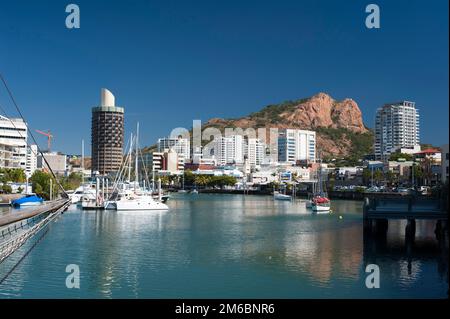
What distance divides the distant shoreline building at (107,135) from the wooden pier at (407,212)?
16327cm

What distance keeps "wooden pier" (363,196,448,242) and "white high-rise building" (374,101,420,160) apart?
467 feet

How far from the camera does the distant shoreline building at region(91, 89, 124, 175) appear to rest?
192000mm

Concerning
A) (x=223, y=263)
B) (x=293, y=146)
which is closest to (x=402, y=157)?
(x=293, y=146)

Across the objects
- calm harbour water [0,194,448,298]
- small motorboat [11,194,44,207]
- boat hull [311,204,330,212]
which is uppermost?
small motorboat [11,194,44,207]

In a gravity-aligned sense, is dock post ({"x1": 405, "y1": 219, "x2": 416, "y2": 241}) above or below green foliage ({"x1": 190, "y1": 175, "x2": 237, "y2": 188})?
below

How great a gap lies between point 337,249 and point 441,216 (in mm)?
6127

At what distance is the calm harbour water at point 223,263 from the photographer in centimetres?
2008

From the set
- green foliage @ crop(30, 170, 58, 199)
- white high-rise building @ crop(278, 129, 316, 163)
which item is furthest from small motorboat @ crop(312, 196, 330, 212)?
white high-rise building @ crop(278, 129, 316, 163)

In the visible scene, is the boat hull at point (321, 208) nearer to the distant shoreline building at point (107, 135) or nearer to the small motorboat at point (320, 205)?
the small motorboat at point (320, 205)

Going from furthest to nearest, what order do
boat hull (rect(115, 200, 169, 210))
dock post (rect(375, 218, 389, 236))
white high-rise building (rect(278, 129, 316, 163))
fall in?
white high-rise building (rect(278, 129, 316, 163)) < boat hull (rect(115, 200, 169, 210)) < dock post (rect(375, 218, 389, 236))

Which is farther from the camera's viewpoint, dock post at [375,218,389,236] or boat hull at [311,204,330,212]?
boat hull at [311,204,330,212]

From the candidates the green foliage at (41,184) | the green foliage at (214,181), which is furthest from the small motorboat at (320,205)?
the green foliage at (214,181)

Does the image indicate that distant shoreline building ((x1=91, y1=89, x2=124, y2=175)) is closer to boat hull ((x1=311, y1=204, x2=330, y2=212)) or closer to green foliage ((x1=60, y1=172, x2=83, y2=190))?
green foliage ((x1=60, y1=172, x2=83, y2=190))

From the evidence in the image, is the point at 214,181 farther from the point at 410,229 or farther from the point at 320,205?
the point at 410,229
